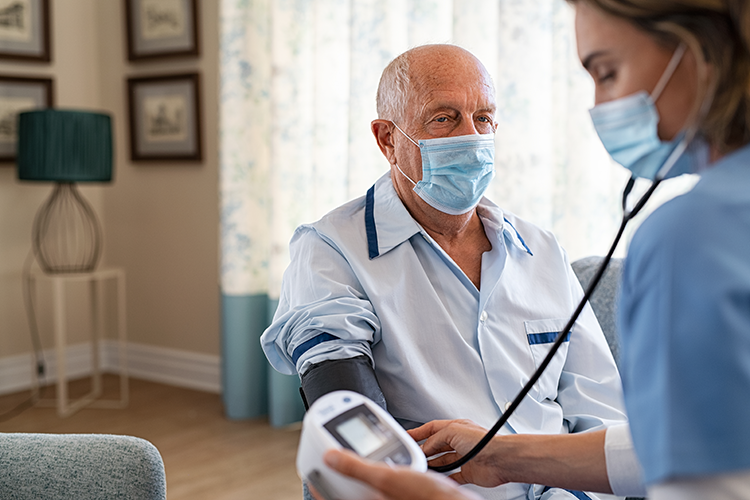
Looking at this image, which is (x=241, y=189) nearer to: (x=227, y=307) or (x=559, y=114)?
(x=227, y=307)

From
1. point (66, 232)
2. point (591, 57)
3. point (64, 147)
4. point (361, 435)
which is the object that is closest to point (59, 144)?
point (64, 147)

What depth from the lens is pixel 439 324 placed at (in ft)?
4.56

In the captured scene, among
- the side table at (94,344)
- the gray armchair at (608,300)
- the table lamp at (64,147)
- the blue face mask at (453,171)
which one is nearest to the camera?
the blue face mask at (453,171)

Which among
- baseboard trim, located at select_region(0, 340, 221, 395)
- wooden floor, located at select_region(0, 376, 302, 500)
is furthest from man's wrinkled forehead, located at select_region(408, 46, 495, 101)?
baseboard trim, located at select_region(0, 340, 221, 395)

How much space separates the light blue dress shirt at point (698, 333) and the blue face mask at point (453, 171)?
924 millimetres

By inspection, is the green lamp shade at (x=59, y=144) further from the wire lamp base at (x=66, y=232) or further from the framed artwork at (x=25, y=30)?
the framed artwork at (x=25, y=30)

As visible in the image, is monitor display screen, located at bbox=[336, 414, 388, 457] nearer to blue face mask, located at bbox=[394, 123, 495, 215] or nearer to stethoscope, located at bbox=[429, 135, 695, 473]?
stethoscope, located at bbox=[429, 135, 695, 473]

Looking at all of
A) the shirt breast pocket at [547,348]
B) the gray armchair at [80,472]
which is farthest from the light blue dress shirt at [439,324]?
the gray armchair at [80,472]

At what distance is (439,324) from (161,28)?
120 inches

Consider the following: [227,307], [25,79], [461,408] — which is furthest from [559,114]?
[25,79]

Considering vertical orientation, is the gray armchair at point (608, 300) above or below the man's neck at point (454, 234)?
below

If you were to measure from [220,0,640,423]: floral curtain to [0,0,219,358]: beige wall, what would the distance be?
53cm

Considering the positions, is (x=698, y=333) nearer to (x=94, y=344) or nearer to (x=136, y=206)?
(x=94, y=344)

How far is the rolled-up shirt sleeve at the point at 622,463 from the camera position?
1009 mm
